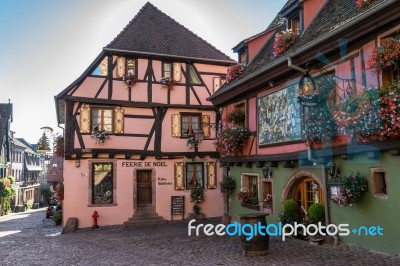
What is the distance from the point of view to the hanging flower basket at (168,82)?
17.0 m

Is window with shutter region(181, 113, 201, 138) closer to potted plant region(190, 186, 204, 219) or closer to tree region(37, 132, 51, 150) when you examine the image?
potted plant region(190, 186, 204, 219)

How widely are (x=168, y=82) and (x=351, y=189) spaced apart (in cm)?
1103

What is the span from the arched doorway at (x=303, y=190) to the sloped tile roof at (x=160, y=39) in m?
9.20

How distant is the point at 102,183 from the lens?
52.1 ft

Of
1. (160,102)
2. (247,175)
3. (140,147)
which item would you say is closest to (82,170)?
(140,147)

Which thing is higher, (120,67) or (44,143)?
(120,67)

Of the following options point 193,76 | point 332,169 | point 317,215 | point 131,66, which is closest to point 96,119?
point 131,66

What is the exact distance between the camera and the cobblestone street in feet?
25.5

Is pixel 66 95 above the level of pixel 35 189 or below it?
above

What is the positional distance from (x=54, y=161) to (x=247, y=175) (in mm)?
11415

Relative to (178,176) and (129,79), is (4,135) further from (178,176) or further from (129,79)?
(178,176)

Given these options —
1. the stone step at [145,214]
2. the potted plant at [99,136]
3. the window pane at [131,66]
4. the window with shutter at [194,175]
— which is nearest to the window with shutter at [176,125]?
the window with shutter at [194,175]

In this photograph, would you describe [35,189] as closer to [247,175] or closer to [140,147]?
[140,147]

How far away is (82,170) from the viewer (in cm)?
1556
